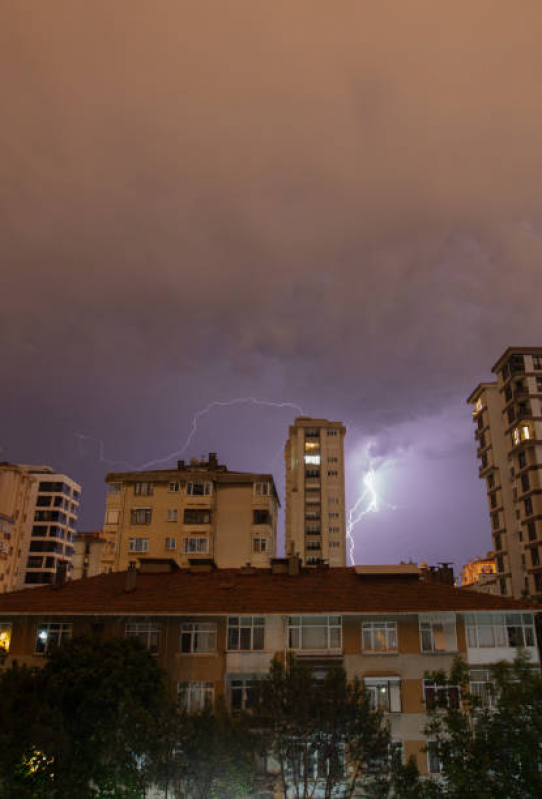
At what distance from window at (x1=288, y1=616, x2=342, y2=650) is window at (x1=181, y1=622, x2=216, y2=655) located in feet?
14.7

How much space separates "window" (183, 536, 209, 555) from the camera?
66750 mm

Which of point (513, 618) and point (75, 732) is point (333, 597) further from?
point (75, 732)

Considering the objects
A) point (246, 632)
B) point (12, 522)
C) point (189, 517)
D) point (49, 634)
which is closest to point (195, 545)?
point (189, 517)

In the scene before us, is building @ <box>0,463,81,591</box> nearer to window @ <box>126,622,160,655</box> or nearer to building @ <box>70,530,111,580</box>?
building @ <box>70,530,111,580</box>

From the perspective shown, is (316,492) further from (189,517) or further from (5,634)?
(5,634)

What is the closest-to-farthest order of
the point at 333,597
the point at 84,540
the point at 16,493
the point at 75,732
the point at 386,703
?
the point at 75,732
the point at 386,703
the point at 333,597
the point at 16,493
the point at 84,540

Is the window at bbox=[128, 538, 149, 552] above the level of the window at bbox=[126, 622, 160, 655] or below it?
above

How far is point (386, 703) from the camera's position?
3450 centimetres

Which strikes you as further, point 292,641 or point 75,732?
point 292,641

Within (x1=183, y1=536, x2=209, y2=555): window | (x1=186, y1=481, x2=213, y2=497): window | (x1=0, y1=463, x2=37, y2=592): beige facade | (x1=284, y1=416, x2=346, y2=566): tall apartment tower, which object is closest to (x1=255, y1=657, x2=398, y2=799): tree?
(x1=183, y1=536, x2=209, y2=555): window

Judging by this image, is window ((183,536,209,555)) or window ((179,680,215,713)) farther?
window ((183,536,209,555))

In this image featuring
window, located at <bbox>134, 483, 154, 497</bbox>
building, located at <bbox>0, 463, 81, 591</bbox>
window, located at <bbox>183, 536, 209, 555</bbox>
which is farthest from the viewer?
building, located at <bbox>0, 463, 81, 591</bbox>

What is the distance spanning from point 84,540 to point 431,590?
9876cm

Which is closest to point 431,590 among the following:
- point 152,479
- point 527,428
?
point 152,479
